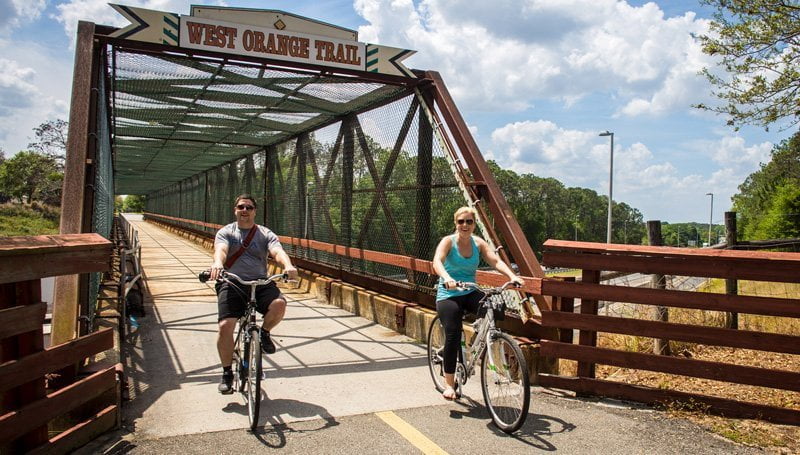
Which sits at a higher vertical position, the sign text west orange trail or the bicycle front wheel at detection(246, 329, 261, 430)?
the sign text west orange trail

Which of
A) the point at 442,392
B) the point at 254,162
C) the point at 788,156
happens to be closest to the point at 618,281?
the point at 442,392

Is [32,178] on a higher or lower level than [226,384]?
higher

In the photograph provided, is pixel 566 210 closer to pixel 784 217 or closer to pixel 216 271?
pixel 784 217

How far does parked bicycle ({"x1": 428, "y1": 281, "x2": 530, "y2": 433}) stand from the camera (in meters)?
4.24

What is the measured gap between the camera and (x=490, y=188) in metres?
7.17

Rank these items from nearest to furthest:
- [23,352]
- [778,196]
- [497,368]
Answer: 1. [23,352]
2. [497,368]
3. [778,196]

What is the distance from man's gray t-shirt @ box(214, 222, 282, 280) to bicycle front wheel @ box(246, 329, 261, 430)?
612 millimetres

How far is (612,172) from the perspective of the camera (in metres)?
37.3

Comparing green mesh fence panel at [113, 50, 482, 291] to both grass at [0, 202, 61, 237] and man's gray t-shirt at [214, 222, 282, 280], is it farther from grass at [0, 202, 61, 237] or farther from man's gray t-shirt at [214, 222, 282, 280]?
grass at [0, 202, 61, 237]

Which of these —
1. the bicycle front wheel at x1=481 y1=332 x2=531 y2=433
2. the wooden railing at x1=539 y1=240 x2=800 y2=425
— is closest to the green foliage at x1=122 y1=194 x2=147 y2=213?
the wooden railing at x1=539 y1=240 x2=800 y2=425

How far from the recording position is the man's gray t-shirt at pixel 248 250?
4.96 metres

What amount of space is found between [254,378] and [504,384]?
71.7 inches

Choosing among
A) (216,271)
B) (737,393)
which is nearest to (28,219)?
(216,271)

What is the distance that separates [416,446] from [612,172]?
36.0m
